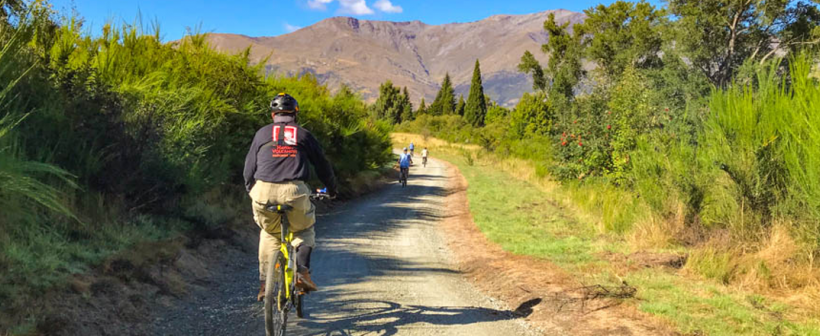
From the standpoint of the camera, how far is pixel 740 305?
18.5 ft

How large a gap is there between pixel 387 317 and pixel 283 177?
6.47ft

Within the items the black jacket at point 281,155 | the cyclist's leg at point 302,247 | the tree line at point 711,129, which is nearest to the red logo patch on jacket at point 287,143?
the black jacket at point 281,155

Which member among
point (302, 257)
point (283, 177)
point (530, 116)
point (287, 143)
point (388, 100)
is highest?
point (388, 100)

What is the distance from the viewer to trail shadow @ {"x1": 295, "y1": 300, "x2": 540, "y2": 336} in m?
5.08

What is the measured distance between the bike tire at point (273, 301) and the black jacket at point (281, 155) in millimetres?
718

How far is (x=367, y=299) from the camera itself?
6215 mm

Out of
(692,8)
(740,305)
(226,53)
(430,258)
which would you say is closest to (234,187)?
(226,53)

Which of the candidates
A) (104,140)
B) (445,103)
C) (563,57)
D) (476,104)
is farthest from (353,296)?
(445,103)

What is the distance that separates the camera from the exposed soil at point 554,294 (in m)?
5.29

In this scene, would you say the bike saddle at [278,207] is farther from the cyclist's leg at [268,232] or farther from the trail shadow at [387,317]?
the trail shadow at [387,317]

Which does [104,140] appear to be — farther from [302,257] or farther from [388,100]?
[388,100]

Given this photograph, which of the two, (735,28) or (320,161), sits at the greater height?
(735,28)

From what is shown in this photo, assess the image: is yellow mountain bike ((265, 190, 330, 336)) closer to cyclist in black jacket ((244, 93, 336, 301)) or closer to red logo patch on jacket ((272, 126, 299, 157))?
cyclist in black jacket ((244, 93, 336, 301))

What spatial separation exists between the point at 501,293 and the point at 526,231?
517 cm
